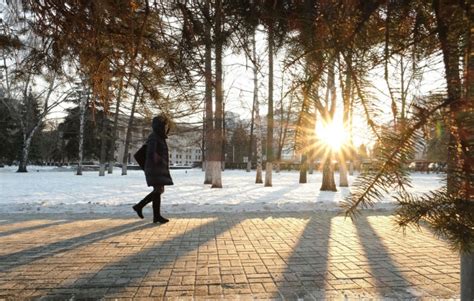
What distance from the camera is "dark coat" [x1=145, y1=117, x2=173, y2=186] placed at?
21.7 feet

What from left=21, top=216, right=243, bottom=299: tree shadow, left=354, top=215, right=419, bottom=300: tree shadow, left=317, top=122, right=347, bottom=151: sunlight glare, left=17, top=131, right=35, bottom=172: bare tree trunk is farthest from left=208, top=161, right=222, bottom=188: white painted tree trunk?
left=17, top=131, right=35, bottom=172: bare tree trunk

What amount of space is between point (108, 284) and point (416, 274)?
9.44 feet

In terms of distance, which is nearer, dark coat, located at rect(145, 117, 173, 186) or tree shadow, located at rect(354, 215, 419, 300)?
tree shadow, located at rect(354, 215, 419, 300)

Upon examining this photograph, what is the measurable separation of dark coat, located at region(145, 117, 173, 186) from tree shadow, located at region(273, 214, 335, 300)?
2558 millimetres

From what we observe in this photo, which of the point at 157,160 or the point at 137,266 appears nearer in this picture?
the point at 137,266

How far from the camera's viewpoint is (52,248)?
484cm

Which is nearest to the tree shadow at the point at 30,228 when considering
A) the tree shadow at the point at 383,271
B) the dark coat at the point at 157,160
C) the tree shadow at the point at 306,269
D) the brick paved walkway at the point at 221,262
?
the brick paved walkway at the point at 221,262

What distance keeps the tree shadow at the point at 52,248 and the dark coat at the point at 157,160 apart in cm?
83

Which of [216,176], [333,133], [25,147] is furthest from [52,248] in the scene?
[25,147]

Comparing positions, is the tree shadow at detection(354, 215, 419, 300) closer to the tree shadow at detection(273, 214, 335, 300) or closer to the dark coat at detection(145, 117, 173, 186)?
the tree shadow at detection(273, 214, 335, 300)

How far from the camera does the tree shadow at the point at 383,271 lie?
3.21m

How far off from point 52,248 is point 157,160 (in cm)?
234

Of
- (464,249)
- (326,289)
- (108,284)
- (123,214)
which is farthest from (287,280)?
(123,214)

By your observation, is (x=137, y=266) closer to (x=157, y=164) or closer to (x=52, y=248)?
(x=52, y=248)
